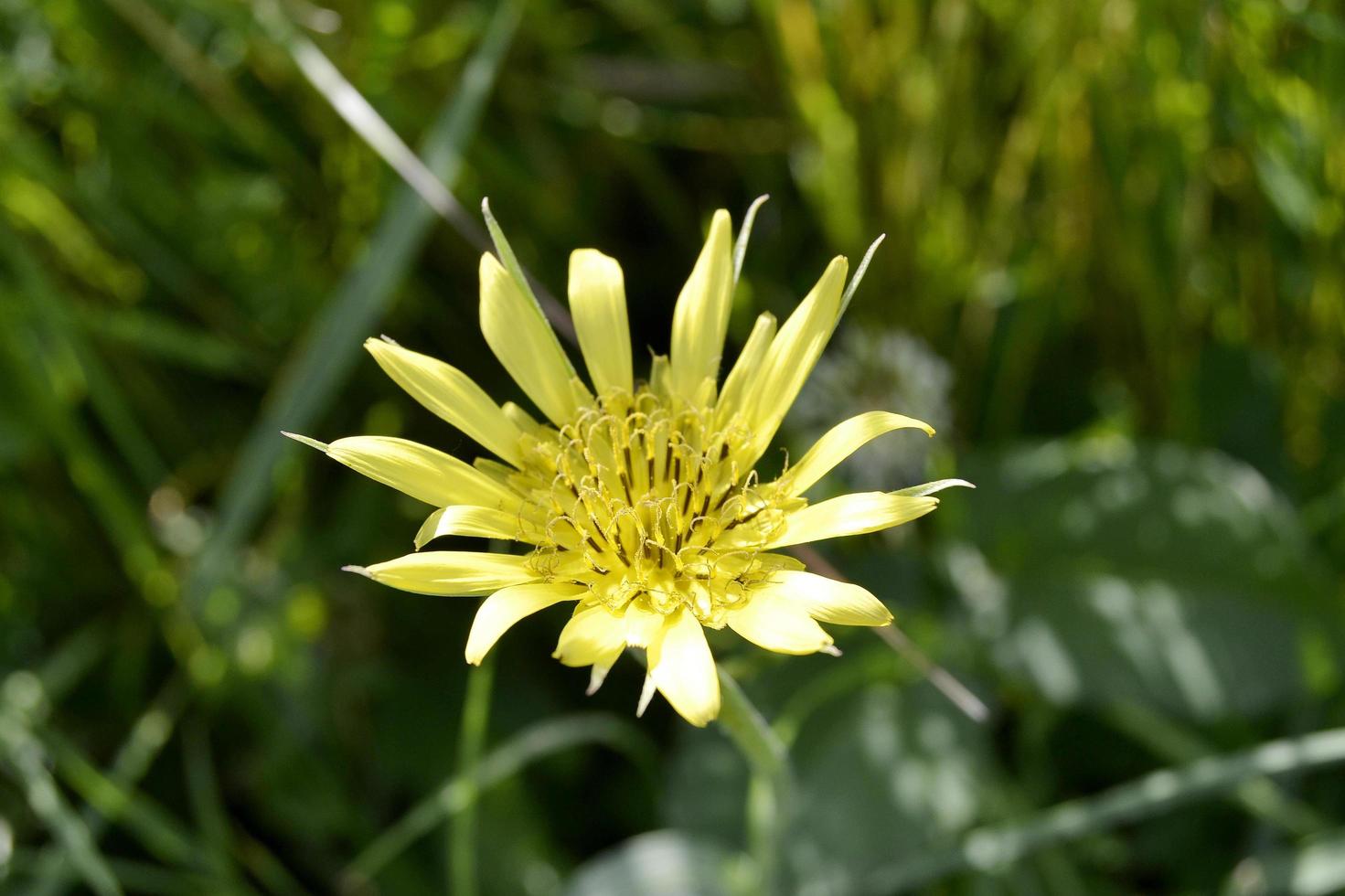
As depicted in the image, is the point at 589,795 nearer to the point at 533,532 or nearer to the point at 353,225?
the point at 533,532

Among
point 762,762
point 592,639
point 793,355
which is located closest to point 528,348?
point 793,355

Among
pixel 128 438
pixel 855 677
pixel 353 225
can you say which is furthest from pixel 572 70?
pixel 855 677

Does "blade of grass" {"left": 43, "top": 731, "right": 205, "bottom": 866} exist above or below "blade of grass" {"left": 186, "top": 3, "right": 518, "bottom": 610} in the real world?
below

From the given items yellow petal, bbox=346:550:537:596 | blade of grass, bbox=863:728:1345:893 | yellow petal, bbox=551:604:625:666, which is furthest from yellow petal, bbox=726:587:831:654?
blade of grass, bbox=863:728:1345:893

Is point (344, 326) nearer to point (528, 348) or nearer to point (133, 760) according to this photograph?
point (528, 348)

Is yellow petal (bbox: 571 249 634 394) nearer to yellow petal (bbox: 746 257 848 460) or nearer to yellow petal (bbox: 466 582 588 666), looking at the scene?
yellow petal (bbox: 746 257 848 460)

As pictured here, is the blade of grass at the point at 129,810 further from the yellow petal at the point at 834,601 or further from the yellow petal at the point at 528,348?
the yellow petal at the point at 834,601

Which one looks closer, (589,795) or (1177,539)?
(1177,539)
